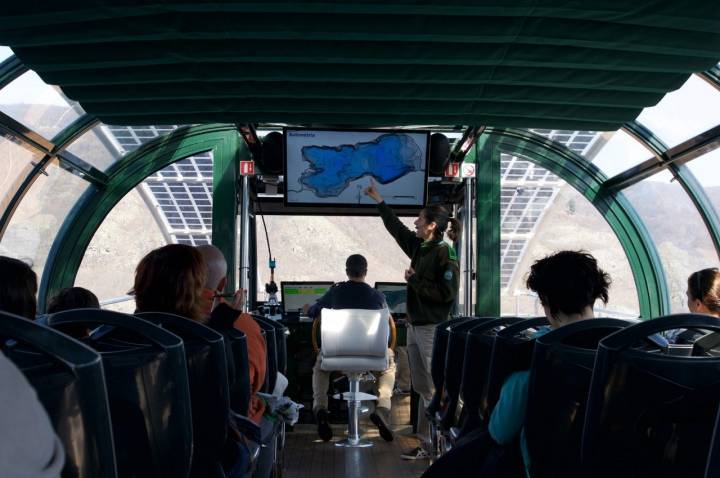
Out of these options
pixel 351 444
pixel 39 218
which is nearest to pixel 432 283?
pixel 351 444

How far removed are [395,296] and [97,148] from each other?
134 inches

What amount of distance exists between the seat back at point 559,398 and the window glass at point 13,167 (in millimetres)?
6050

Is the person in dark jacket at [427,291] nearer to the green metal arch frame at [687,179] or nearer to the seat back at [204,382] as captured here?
the green metal arch frame at [687,179]

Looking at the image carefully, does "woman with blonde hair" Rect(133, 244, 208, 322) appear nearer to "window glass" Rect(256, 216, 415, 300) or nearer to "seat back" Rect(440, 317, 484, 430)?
"seat back" Rect(440, 317, 484, 430)

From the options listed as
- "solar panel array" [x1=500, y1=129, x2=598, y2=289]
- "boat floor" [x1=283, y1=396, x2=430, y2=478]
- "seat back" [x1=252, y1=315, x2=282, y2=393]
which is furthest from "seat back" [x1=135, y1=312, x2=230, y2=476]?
"solar panel array" [x1=500, y1=129, x2=598, y2=289]

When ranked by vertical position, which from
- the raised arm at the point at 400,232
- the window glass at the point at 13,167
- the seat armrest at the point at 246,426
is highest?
the window glass at the point at 13,167

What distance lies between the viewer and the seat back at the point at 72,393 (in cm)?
112

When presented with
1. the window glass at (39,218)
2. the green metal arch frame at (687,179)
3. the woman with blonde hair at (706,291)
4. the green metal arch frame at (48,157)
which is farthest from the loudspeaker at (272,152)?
the window glass at (39,218)

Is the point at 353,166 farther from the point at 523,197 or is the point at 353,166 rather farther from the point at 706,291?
the point at 523,197

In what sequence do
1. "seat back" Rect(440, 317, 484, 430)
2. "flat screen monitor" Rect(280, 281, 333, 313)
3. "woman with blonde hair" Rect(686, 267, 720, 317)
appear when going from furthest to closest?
"flat screen monitor" Rect(280, 281, 333, 313)
"woman with blonde hair" Rect(686, 267, 720, 317)
"seat back" Rect(440, 317, 484, 430)

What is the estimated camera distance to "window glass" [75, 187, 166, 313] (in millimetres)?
47125

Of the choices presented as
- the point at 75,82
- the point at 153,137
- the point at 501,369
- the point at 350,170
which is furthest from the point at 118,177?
the point at 501,369

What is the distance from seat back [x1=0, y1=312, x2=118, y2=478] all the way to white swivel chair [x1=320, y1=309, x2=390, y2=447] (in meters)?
5.19

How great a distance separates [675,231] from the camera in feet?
151
